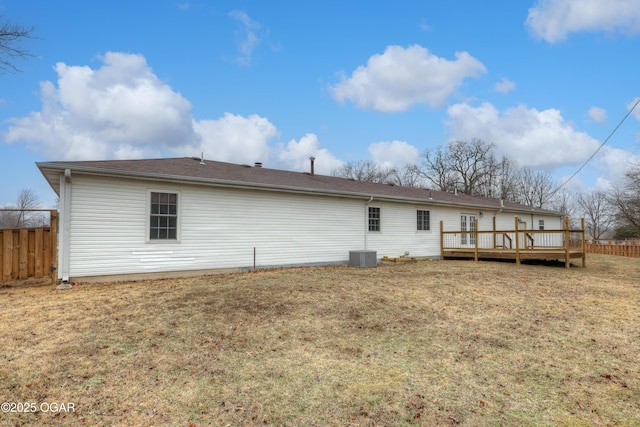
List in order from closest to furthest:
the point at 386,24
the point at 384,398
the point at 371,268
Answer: the point at 384,398 → the point at 371,268 → the point at 386,24

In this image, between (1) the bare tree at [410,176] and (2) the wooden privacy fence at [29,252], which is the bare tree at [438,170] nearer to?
(1) the bare tree at [410,176]

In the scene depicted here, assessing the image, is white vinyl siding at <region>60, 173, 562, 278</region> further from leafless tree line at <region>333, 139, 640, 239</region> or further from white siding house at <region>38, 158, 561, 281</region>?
leafless tree line at <region>333, 139, 640, 239</region>

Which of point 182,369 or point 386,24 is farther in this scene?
point 386,24

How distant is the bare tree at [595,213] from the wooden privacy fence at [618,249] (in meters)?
25.7

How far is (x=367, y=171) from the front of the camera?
43000 mm

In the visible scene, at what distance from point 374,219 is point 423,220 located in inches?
119

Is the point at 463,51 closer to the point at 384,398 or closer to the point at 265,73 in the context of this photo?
the point at 265,73

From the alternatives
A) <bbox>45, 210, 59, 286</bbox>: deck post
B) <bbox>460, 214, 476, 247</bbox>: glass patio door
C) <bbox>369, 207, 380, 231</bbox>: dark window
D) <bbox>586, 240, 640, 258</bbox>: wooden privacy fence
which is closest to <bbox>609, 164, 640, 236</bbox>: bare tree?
<bbox>586, 240, 640, 258</bbox>: wooden privacy fence

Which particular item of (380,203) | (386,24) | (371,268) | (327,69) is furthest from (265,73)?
(371,268)

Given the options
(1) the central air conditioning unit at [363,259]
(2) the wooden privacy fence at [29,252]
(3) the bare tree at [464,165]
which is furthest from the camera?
(3) the bare tree at [464,165]

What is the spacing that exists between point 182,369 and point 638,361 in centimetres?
493

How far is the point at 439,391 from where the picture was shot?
302cm

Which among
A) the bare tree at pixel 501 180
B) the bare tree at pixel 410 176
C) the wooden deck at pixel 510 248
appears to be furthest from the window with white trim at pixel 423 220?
the bare tree at pixel 501 180

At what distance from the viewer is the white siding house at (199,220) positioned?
320 inches
